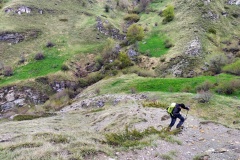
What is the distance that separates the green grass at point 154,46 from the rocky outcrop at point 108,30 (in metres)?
10.6

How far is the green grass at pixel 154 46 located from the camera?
52.1 m

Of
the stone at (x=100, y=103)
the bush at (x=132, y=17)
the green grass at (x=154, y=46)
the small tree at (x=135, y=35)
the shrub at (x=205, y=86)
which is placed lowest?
the stone at (x=100, y=103)

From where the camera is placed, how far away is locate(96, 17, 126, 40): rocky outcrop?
219 feet

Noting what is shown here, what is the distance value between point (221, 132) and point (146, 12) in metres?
69.3

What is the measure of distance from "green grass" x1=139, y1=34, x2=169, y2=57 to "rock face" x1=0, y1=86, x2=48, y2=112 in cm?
2393

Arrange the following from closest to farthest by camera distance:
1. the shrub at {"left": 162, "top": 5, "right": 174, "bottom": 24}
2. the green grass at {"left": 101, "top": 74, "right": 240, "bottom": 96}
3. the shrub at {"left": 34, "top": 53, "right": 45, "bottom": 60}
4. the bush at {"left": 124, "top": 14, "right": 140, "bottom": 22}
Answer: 1. the green grass at {"left": 101, "top": 74, "right": 240, "bottom": 96}
2. the shrub at {"left": 34, "top": 53, "right": 45, "bottom": 60}
3. the shrub at {"left": 162, "top": 5, "right": 174, "bottom": 24}
4. the bush at {"left": 124, "top": 14, "right": 140, "bottom": 22}

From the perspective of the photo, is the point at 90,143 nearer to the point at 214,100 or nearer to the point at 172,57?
the point at 214,100

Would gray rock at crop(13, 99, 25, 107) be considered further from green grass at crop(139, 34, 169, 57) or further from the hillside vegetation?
green grass at crop(139, 34, 169, 57)

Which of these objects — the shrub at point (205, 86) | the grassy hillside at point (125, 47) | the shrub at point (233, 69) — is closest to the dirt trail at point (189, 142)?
the shrub at point (205, 86)

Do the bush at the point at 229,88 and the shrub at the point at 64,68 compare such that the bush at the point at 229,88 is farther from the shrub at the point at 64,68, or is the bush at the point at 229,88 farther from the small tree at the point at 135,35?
the shrub at the point at 64,68

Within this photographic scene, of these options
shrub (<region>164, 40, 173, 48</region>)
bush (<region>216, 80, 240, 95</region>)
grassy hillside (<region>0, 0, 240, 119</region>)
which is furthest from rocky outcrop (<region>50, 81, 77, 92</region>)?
bush (<region>216, 80, 240, 95</region>)

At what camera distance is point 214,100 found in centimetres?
2491

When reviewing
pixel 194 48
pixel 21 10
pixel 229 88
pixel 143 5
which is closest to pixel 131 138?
pixel 229 88

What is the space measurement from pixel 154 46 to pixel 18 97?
102 feet
